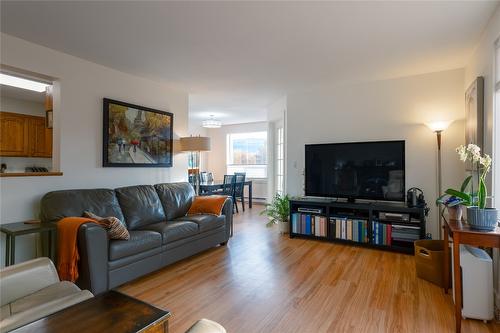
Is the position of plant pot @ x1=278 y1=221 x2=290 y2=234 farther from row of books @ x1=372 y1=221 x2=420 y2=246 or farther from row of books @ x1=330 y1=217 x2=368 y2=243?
row of books @ x1=372 y1=221 x2=420 y2=246

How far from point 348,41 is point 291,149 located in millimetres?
2220

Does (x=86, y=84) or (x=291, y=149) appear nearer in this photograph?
(x=86, y=84)

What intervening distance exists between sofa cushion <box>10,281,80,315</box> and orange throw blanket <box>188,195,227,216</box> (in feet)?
6.89

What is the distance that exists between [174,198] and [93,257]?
154 cm

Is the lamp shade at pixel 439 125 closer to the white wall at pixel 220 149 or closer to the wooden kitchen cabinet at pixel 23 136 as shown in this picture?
the white wall at pixel 220 149

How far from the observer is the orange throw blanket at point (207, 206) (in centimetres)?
368

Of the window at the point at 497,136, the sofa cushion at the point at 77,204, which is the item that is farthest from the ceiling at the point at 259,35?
the sofa cushion at the point at 77,204

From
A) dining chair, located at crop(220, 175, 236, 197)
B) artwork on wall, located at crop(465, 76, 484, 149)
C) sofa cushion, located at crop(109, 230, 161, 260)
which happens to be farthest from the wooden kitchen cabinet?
artwork on wall, located at crop(465, 76, 484, 149)

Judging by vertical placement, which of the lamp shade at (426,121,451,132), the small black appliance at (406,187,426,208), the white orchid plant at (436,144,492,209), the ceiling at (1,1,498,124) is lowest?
the small black appliance at (406,187,426,208)

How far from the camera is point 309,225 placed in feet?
13.5

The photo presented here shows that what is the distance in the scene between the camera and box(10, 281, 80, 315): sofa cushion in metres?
1.42

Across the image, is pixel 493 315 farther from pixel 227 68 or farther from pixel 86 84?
pixel 86 84

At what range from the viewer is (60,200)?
2.68m

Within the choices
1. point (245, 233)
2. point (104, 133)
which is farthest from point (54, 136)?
point (245, 233)
